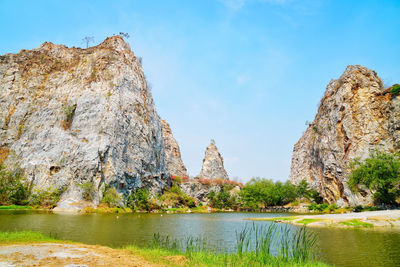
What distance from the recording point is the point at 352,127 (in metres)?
75.2

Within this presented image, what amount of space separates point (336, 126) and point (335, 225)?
57.5 meters

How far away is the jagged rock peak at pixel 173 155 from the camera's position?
13588 centimetres

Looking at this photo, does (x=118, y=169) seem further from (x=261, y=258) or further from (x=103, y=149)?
(x=261, y=258)

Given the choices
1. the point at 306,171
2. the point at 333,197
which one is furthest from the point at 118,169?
the point at 306,171

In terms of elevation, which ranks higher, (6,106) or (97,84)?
(97,84)

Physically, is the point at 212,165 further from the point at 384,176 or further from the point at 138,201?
the point at 384,176

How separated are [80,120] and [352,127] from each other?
75.9 m

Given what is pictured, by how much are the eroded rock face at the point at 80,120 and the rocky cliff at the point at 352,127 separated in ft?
176

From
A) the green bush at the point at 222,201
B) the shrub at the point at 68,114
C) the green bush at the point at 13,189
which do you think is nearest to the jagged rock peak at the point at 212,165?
the green bush at the point at 222,201

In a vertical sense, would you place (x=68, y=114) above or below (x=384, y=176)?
above

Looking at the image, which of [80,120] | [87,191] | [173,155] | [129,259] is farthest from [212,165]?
[129,259]

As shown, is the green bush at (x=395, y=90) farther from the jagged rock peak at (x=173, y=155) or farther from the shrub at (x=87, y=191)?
the jagged rock peak at (x=173, y=155)

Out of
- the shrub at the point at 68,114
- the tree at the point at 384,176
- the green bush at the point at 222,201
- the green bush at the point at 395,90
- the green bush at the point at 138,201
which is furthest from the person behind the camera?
the green bush at the point at 222,201

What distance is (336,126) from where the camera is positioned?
8125 centimetres
